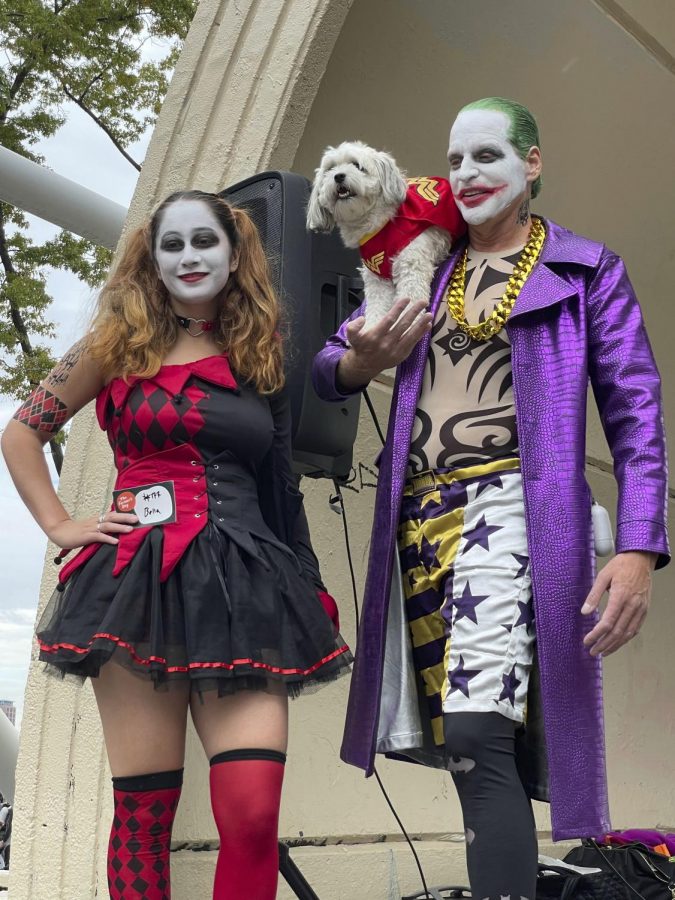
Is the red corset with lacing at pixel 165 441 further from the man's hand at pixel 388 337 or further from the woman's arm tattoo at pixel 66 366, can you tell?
the man's hand at pixel 388 337

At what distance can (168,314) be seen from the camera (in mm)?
2463

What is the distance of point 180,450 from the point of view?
2.28 meters

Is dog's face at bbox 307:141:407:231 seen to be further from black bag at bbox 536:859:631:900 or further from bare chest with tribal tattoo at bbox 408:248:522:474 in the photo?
black bag at bbox 536:859:631:900

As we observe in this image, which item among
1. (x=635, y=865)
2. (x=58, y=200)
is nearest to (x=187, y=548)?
(x=635, y=865)

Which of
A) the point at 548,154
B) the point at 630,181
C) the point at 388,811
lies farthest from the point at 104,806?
the point at 630,181

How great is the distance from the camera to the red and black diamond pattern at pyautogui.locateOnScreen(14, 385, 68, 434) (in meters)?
2.41

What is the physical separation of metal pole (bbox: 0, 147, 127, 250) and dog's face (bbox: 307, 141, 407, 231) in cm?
367

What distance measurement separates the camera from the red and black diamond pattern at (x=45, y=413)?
241cm

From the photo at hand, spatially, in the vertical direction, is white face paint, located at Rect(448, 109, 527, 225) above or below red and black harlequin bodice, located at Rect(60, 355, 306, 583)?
above

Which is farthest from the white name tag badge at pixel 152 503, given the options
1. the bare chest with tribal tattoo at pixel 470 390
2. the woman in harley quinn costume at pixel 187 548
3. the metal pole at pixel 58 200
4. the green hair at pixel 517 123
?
the metal pole at pixel 58 200

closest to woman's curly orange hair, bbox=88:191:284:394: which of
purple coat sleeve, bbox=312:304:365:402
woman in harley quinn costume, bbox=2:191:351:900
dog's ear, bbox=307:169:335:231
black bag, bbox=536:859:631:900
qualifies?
woman in harley quinn costume, bbox=2:191:351:900

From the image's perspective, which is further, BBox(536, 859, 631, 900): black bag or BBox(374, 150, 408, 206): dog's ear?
BBox(536, 859, 631, 900): black bag

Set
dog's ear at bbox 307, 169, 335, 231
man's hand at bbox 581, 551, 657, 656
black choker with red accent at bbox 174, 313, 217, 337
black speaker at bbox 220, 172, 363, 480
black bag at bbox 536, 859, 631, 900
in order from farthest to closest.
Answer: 1. black bag at bbox 536, 859, 631, 900
2. black speaker at bbox 220, 172, 363, 480
3. black choker with red accent at bbox 174, 313, 217, 337
4. dog's ear at bbox 307, 169, 335, 231
5. man's hand at bbox 581, 551, 657, 656

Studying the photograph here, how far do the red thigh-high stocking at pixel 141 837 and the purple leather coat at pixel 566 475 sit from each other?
358 millimetres
